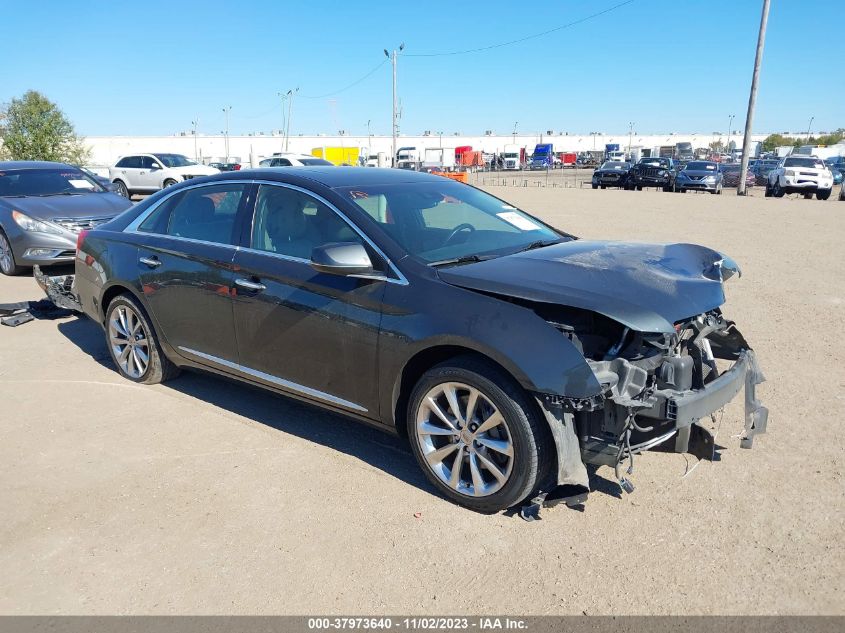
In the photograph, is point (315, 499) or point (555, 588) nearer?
point (555, 588)

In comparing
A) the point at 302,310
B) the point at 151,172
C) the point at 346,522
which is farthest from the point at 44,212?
the point at 151,172

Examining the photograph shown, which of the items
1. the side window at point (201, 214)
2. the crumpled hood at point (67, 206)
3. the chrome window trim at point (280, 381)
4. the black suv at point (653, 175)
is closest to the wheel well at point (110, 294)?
the side window at point (201, 214)

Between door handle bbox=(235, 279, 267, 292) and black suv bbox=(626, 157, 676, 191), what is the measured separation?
30694 millimetres

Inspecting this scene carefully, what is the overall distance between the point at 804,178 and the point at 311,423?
2826 cm

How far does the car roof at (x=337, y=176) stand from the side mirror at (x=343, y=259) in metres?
0.68

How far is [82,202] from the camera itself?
9.89m

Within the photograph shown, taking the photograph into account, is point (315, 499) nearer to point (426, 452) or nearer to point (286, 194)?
point (426, 452)

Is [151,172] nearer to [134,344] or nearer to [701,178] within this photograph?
[134,344]

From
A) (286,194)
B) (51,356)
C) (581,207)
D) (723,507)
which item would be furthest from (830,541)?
(581,207)

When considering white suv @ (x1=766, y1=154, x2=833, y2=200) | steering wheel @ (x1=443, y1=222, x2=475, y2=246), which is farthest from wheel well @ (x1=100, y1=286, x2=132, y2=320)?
white suv @ (x1=766, y1=154, x2=833, y2=200)

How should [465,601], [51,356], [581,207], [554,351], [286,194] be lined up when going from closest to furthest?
1. [465,601]
2. [554,351]
3. [286,194]
4. [51,356]
5. [581,207]

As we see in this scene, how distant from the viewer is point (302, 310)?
13.0 ft

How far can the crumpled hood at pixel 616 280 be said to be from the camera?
3.12 meters

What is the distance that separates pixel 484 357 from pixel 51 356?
4656 mm
